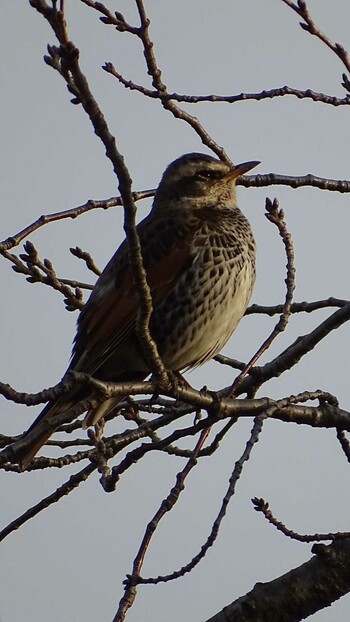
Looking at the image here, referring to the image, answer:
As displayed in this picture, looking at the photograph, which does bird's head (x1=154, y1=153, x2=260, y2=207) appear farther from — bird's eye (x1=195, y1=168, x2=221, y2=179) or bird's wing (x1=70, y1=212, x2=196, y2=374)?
bird's wing (x1=70, y1=212, x2=196, y2=374)

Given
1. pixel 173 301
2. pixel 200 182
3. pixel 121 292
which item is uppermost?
pixel 200 182

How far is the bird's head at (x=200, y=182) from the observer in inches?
315

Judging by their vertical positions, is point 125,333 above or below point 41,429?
above

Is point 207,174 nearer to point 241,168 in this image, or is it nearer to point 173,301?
point 241,168

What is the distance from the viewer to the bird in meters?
6.68

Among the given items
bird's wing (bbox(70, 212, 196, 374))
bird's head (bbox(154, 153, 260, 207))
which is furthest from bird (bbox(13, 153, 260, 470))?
bird's head (bbox(154, 153, 260, 207))

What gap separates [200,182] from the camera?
805 centimetres

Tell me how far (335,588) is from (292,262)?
1.68 metres

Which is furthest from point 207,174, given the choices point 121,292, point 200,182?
point 121,292

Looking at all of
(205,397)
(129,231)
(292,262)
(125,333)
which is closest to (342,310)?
(292,262)

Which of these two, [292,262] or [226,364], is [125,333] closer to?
[226,364]

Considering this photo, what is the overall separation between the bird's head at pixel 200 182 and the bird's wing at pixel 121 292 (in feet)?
2.64

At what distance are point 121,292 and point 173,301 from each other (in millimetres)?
358

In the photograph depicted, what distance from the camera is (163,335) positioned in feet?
22.1
